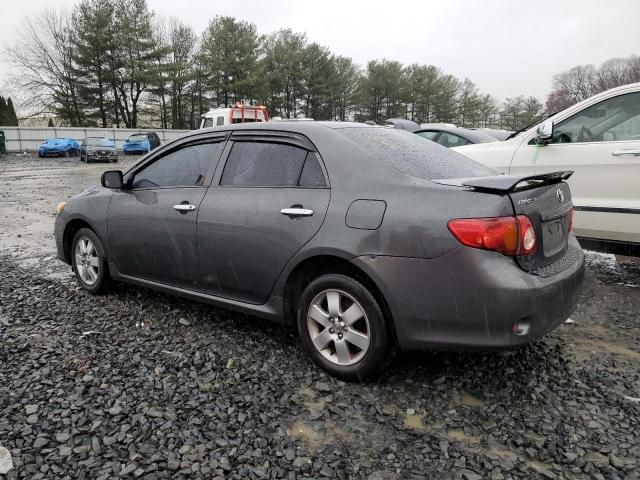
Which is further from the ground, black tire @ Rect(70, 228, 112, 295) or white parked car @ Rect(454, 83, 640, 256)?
white parked car @ Rect(454, 83, 640, 256)

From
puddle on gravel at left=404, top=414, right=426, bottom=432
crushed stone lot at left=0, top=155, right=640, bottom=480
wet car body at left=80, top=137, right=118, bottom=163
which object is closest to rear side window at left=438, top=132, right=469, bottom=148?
crushed stone lot at left=0, top=155, right=640, bottom=480

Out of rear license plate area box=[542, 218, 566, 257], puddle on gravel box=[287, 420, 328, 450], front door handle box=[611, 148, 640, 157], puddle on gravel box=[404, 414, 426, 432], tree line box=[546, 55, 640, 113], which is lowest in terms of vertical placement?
puddle on gravel box=[287, 420, 328, 450]

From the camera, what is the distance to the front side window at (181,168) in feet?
12.2

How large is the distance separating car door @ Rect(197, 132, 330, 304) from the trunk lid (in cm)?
84

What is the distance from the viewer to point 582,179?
15.7 feet

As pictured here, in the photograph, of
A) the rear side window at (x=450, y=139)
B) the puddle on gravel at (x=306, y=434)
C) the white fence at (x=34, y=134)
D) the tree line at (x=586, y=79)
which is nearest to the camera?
the puddle on gravel at (x=306, y=434)

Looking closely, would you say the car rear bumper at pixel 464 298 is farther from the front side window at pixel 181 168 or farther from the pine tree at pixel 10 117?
the pine tree at pixel 10 117

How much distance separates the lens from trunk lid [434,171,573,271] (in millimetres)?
2592

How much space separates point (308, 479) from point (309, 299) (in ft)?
3.57

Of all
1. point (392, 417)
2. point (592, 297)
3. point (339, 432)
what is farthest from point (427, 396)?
point (592, 297)

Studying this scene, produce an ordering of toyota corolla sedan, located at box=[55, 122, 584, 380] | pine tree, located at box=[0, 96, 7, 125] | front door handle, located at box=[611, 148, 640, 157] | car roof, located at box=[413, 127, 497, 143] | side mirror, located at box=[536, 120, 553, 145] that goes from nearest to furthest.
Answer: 1. toyota corolla sedan, located at box=[55, 122, 584, 380]
2. front door handle, located at box=[611, 148, 640, 157]
3. side mirror, located at box=[536, 120, 553, 145]
4. car roof, located at box=[413, 127, 497, 143]
5. pine tree, located at box=[0, 96, 7, 125]

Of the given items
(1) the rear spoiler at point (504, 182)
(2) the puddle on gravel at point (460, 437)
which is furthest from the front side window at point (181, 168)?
(2) the puddle on gravel at point (460, 437)

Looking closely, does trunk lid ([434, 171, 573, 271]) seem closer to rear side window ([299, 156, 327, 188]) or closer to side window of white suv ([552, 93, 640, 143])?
rear side window ([299, 156, 327, 188])

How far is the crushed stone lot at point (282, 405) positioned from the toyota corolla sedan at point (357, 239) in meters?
0.32
